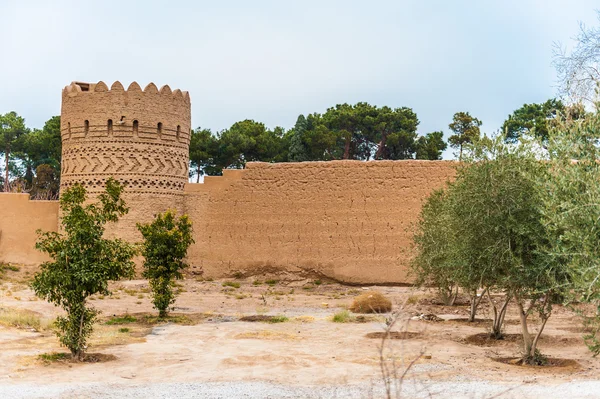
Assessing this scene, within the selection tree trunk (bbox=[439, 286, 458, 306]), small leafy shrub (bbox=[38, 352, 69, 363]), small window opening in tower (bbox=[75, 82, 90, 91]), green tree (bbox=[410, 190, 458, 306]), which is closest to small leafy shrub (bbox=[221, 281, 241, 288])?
tree trunk (bbox=[439, 286, 458, 306])

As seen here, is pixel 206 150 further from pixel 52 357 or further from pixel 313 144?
pixel 52 357

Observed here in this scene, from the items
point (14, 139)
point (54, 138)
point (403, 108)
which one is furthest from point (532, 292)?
point (14, 139)

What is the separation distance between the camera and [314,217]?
24.7 metres

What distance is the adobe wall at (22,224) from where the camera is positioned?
26.8 meters

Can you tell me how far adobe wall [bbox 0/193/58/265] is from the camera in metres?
26.8

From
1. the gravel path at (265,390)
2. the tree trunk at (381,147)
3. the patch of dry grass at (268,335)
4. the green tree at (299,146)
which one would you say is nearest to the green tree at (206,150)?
the green tree at (299,146)

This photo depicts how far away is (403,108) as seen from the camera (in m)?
43.7

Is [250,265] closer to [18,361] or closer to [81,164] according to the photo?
[81,164]

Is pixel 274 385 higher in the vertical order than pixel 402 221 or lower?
lower

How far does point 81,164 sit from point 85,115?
66.5 inches

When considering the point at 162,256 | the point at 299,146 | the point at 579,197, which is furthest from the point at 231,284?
the point at 299,146

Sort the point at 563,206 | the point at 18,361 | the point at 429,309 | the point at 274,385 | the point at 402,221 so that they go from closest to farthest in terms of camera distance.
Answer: the point at 563,206, the point at 274,385, the point at 18,361, the point at 429,309, the point at 402,221

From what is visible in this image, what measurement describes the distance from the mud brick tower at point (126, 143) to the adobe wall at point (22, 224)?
5.62 ft

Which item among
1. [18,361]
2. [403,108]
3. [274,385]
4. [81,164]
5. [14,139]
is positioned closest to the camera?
[274,385]
